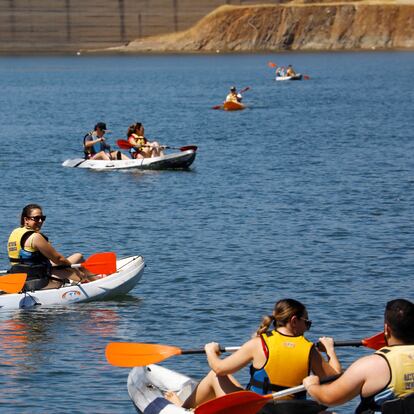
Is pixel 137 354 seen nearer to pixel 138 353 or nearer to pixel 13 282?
pixel 138 353

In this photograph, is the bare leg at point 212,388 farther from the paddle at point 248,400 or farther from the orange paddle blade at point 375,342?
the orange paddle blade at point 375,342

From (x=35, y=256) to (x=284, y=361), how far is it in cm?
722

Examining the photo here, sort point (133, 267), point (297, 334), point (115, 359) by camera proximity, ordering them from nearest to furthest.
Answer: point (297, 334) < point (115, 359) < point (133, 267)

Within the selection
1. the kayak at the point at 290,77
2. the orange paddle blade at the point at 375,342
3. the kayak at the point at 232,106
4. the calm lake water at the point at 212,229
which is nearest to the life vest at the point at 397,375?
the orange paddle blade at the point at 375,342

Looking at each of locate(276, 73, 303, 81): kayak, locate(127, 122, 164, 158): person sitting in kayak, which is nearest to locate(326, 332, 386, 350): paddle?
locate(127, 122, 164, 158): person sitting in kayak

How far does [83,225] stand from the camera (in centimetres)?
2670

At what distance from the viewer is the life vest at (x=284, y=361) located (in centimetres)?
1052

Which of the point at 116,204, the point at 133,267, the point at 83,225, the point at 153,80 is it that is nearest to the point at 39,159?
the point at 116,204

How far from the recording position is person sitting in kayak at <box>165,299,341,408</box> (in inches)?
412

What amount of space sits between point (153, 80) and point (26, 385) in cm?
9246

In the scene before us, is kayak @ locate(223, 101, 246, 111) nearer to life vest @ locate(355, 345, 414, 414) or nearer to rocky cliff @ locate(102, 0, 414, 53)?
life vest @ locate(355, 345, 414, 414)

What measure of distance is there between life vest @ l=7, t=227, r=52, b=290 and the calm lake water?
1.76ft

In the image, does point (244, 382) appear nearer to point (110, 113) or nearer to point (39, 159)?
point (39, 159)

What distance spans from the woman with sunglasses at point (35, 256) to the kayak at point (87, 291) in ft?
0.52
